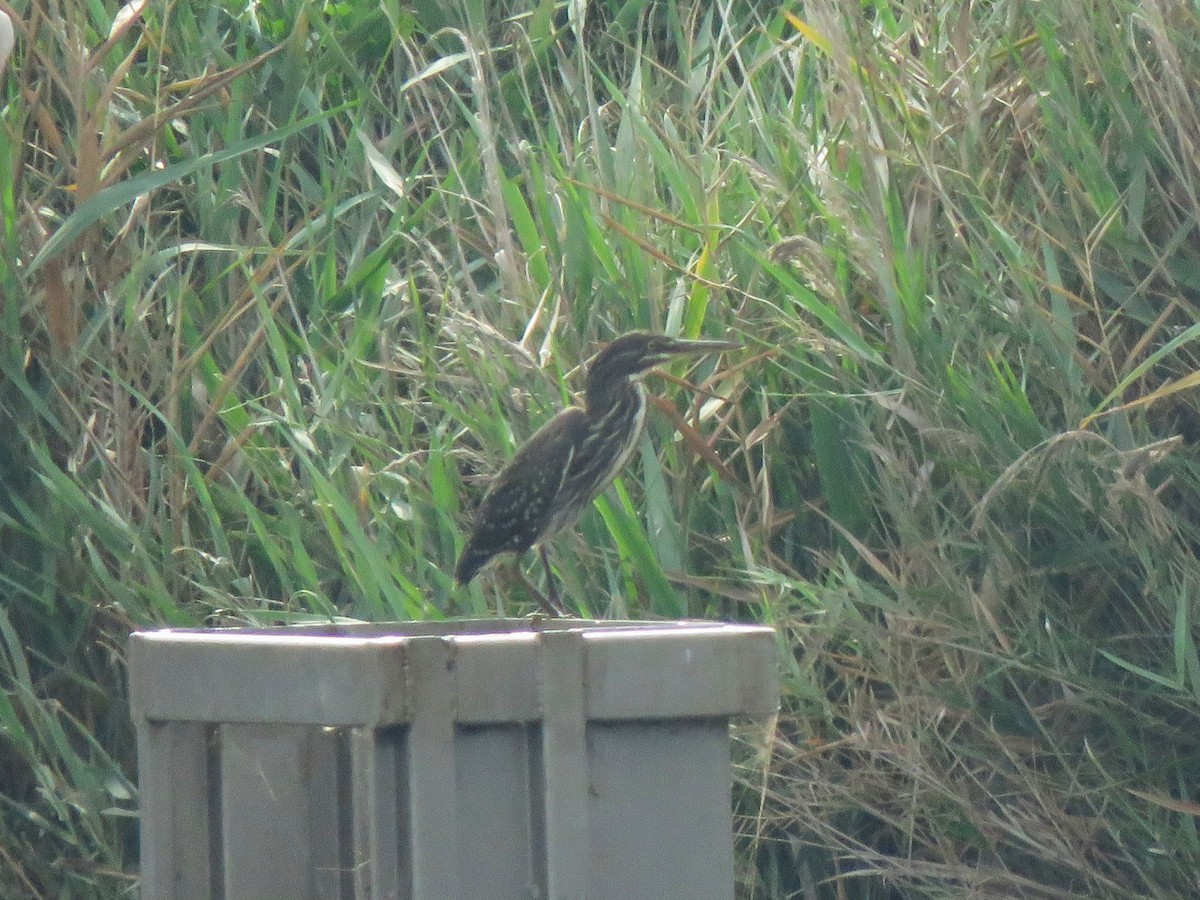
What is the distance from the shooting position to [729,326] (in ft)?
12.0

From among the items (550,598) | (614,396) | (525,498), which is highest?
(614,396)

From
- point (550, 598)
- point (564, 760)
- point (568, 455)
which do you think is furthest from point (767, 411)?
point (564, 760)

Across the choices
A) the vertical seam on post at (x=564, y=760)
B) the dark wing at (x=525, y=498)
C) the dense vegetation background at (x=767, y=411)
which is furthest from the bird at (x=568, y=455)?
the vertical seam on post at (x=564, y=760)

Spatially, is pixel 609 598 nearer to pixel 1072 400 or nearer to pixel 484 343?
pixel 484 343

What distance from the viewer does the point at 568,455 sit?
3.27 metres

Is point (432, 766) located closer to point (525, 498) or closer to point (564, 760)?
point (564, 760)

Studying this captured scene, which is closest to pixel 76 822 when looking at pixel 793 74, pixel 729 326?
pixel 729 326

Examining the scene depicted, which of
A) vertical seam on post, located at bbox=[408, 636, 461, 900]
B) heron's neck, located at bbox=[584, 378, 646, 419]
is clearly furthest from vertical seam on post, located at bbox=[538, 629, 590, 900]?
heron's neck, located at bbox=[584, 378, 646, 419]

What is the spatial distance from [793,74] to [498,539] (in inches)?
70.5

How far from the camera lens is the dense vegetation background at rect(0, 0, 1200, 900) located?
299 cm

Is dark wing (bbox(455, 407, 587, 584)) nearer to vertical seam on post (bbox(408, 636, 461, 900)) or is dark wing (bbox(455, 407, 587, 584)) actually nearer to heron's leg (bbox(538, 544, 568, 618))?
heron's leg (bbox(538, 544, 568, 618))

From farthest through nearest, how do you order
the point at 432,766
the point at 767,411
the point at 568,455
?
the point at 767,411, the point at 568,455, the point at 432,766

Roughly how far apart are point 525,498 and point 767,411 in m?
0.53

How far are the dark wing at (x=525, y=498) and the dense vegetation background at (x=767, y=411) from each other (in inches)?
4.5
